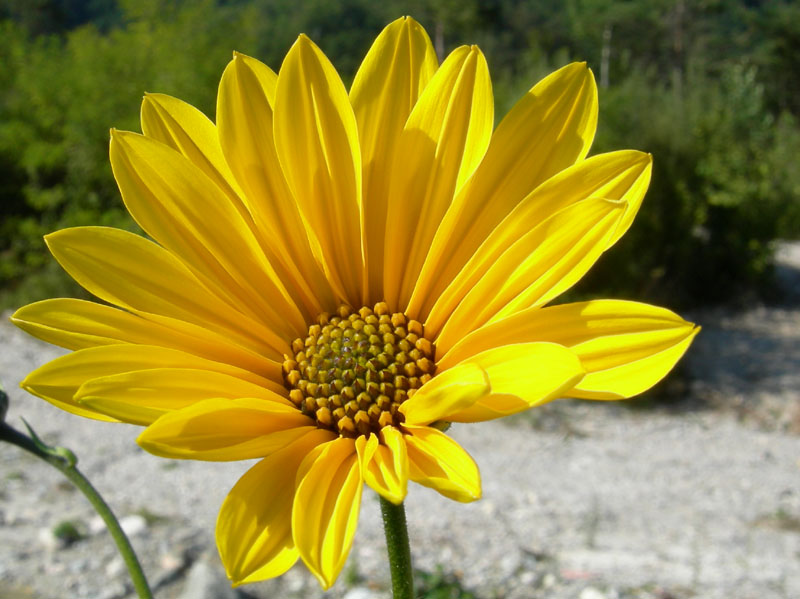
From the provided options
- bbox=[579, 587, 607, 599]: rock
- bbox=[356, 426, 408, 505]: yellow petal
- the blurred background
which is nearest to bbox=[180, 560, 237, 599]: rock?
bbox=[579, 587, 607, 599]: rock

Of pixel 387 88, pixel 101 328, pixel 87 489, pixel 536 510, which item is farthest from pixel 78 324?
pixel 536 510

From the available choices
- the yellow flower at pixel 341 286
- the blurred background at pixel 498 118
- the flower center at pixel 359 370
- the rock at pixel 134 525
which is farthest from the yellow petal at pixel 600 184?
the blurred background at pixel 498 118

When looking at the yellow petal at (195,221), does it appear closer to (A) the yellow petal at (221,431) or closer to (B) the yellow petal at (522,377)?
(A) the yellow petal at (221,431)

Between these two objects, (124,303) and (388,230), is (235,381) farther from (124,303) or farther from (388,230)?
(388,230)

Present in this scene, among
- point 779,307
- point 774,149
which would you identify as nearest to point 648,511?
point 779,307

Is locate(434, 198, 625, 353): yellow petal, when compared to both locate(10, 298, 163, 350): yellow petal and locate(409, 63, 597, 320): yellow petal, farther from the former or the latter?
locate(10, 298, 163, 350): yellow petal

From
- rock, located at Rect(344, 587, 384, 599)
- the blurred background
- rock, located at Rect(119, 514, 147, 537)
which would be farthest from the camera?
the blurred background

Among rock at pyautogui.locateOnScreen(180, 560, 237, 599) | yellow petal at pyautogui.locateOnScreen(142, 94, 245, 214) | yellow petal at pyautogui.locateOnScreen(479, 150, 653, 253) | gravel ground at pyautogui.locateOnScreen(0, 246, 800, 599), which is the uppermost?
yellow petal at pyautogui.locateOnScreen(142, 94, 245, 214)
